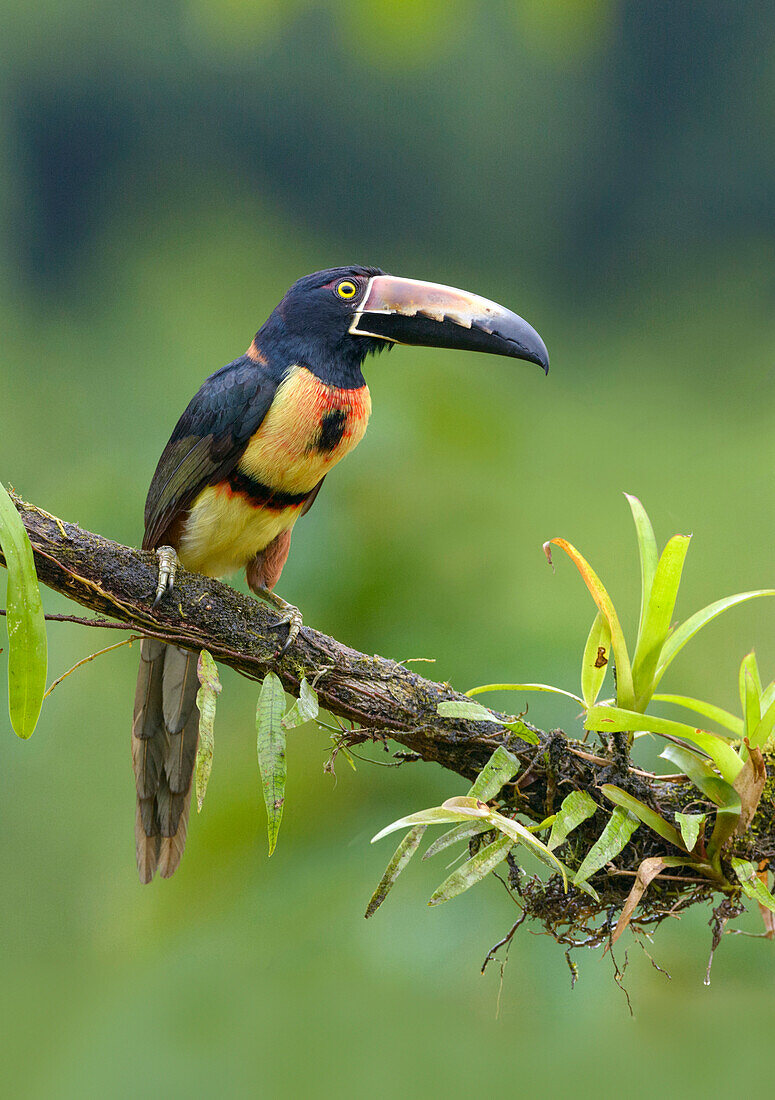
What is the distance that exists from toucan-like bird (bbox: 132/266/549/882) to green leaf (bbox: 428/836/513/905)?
21.5 inches

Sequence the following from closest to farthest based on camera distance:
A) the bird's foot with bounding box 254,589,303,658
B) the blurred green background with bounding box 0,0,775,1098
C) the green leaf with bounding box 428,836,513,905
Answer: the green leaf with bounding box 428,836,513,905 → the bird's foot with bounding box 254,589,303,658 → the blurred green background with bounding box 0,0,775,1098

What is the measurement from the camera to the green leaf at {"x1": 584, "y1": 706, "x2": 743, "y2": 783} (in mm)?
1128

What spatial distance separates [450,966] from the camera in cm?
252

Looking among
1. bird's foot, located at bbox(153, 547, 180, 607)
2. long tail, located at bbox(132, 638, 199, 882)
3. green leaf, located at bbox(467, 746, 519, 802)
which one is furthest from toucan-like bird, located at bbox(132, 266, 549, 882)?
green leaf, located at bbox(467, 746, 519, 802)

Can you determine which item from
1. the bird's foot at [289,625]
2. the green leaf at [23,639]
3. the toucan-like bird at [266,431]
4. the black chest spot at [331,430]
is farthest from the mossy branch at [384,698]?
the black chest spot at [331,430]

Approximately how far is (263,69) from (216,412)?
2.40 meters

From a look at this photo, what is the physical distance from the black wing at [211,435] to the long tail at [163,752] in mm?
221

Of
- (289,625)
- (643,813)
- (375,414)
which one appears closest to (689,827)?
(643,813)

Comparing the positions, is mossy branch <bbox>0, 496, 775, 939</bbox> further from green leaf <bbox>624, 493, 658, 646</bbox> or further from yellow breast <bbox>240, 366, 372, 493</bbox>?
yellow breast <bbox>240, 366, 372, 493</bbox>

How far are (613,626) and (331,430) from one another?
1.89 feet

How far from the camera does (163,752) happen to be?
1.61 meters

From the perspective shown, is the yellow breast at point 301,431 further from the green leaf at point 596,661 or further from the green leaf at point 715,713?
the green leaf at point 715,713

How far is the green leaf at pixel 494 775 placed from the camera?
1.16 metres

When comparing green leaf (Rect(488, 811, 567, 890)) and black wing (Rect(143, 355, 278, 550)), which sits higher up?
black wing (Rect(143, 355, 278, 550))
